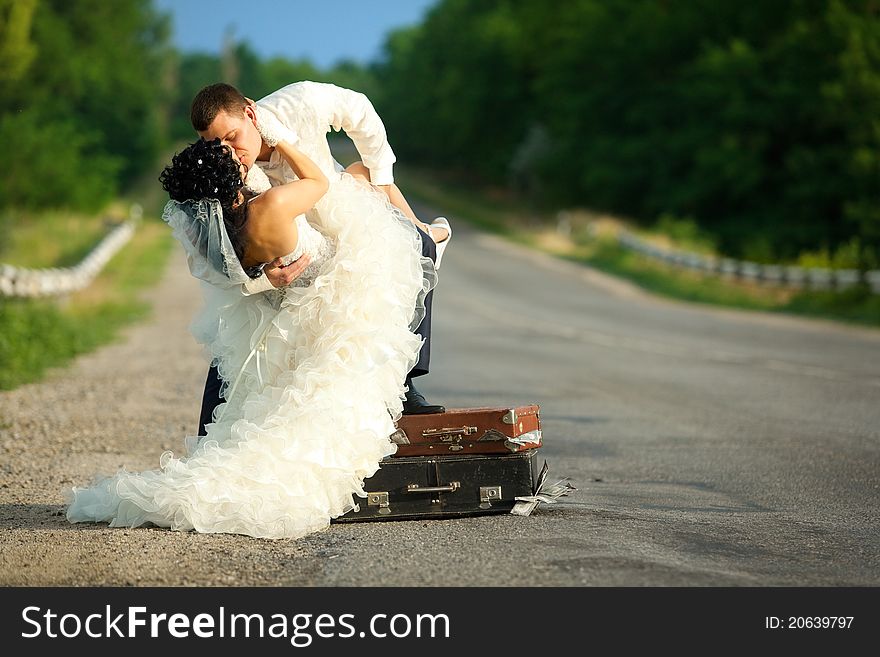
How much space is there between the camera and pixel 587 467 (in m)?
7.50

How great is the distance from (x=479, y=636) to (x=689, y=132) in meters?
49.9

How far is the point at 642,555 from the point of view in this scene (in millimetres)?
4719

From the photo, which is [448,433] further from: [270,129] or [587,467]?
[587,467]

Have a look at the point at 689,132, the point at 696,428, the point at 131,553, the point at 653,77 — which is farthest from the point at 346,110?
the point at 653,77

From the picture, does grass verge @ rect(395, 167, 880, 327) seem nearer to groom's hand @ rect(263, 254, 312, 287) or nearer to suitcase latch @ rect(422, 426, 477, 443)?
suitcase latch @ rect(422, 426, 477, 443)

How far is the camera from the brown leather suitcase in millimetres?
5605

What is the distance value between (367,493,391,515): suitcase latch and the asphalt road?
91mm

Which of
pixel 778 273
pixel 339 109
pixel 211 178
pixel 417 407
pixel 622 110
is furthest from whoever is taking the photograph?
pixel 622 110

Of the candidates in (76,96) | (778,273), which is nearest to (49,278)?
(778,273)

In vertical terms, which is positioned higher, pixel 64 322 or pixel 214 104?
pixel 214 104

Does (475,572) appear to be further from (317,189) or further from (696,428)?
(696,428)

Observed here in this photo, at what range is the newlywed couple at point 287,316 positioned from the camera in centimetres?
531

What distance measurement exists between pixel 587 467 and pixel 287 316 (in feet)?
8.89

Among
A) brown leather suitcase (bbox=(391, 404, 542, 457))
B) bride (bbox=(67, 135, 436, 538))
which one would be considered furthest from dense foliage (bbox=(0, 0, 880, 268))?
brown leather suitcase (bbox=(391, 404, 542, 457))
